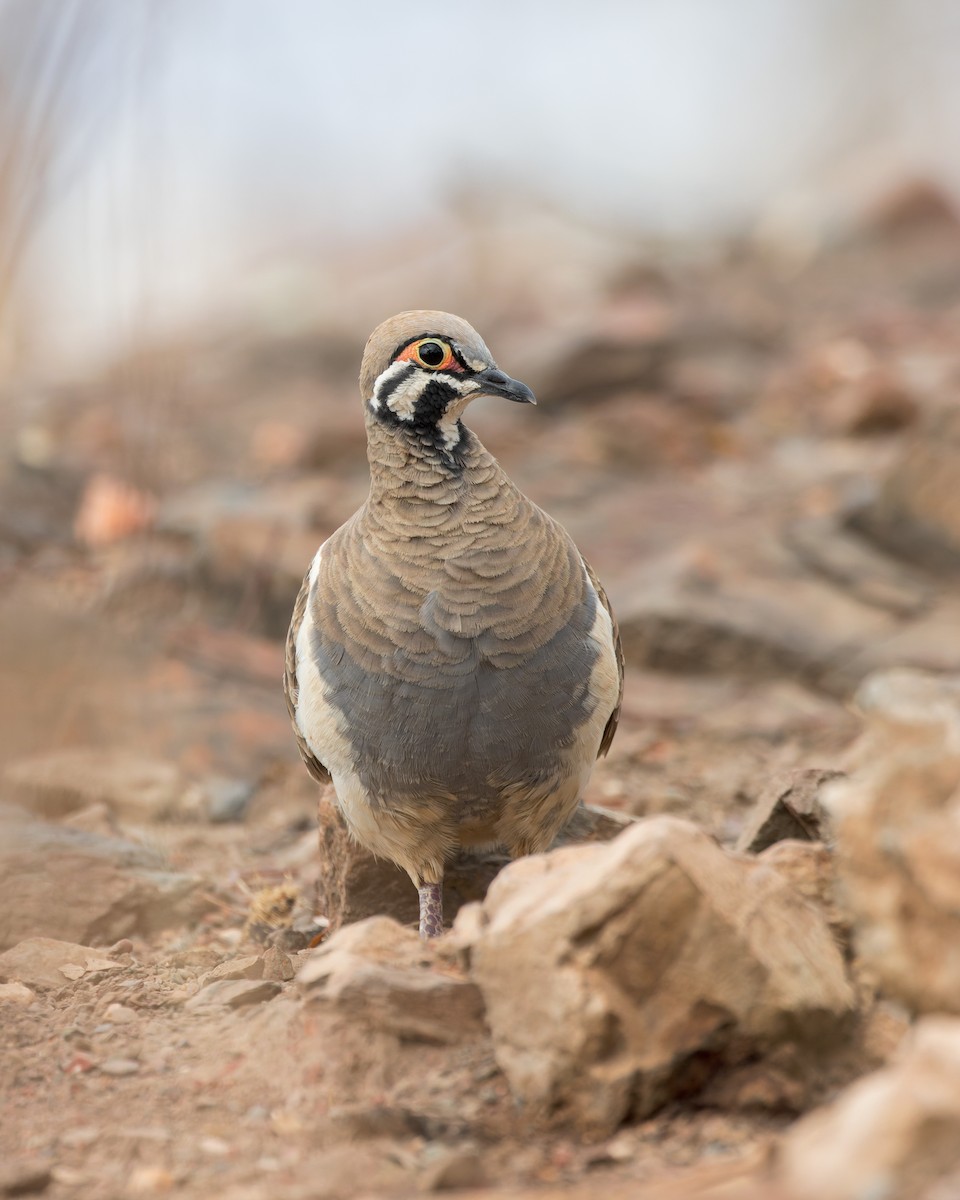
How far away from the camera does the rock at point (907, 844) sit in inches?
108

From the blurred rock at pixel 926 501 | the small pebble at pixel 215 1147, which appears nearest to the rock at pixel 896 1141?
the small pebble at pixel 215 1147

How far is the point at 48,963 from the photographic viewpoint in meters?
4.39

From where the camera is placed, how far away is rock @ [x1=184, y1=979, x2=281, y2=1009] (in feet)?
12.9

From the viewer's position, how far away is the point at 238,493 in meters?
10.8

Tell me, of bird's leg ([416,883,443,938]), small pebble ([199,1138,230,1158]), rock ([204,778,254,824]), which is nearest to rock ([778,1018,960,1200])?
small pebble ([199,1138,230,1158])

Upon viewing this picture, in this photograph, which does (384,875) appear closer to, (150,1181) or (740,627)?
(150,1181)

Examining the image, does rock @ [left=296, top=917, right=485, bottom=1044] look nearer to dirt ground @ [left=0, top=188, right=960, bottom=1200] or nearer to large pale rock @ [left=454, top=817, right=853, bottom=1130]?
dirt ground @ [left=0, top=188, right=960, bottom=1200]

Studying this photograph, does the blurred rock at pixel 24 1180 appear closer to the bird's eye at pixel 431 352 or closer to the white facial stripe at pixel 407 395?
the white facial stripe at pixel 407 395

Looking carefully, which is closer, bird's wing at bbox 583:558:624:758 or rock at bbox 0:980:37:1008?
rock at bbox 0:980:37:1008

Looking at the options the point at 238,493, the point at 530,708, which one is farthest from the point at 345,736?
the point at 238,493

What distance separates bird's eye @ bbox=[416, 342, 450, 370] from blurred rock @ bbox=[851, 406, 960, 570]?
14.9 feet

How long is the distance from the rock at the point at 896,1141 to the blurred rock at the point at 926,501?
20.7 feet

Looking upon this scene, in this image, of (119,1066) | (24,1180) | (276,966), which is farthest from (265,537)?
(24,1180)

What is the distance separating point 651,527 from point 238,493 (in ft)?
10.7
